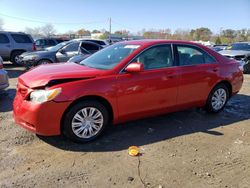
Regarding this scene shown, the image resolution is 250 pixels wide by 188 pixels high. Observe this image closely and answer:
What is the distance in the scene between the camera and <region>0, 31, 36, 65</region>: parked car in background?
14422 mm

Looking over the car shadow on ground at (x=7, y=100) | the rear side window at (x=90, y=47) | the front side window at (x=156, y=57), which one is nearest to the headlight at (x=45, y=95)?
the front side window at (x=156, y=57)

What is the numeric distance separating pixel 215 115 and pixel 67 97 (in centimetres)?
354

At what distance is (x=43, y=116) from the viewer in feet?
13.1

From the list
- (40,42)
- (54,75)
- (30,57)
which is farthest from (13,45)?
(54,75)

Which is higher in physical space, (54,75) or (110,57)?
(110,57)

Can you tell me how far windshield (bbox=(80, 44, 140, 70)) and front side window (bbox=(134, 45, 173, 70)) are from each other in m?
0.23

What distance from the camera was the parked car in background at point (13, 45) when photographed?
14.4 meters

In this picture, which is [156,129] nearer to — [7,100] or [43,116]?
[43,116]

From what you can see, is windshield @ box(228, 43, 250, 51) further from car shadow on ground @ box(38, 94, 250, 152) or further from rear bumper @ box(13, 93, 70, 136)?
rear bumper @ box(13, 93, 70, 136)

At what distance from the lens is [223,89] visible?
20.2 ft

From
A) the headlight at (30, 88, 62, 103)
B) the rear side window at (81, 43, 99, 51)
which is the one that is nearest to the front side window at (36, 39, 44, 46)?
the rear side window at (81, 43, 99, 51)

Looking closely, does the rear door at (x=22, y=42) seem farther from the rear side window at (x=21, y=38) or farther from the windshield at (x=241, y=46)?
the windshield at (x=241, y=46)

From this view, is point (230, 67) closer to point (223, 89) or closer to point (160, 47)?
point (223, 89)

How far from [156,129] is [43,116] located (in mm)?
2125
